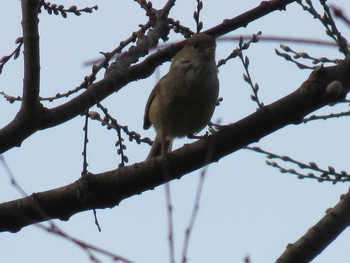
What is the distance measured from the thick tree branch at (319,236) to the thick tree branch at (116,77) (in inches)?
38.3

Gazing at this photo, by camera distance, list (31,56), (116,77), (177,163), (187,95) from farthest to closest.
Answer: (187,95)
(177,163)
(116,77)
(31,56)

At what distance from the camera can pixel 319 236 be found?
2.71 meters

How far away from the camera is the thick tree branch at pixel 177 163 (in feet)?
8.41

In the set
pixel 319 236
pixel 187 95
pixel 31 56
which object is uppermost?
pixel 187 95

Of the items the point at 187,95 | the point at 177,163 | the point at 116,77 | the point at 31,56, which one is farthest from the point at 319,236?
the point at 187,95

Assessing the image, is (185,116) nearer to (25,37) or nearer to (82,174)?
(82,174)

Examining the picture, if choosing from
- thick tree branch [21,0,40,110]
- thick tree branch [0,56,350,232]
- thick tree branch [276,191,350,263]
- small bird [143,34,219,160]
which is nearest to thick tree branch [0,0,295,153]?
thick tree branch [21,0,40,110]

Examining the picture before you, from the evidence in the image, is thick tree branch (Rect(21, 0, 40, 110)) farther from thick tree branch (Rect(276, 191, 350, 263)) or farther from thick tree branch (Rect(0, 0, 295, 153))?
thick tree branch (Rect(276, 191, 350, 263))

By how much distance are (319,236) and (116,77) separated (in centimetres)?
114

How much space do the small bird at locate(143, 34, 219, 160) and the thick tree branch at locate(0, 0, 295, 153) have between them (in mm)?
1654

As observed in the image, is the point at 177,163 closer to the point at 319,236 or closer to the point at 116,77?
the point at 116,77

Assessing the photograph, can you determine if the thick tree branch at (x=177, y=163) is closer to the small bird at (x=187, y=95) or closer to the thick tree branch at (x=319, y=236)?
the thick tree branch at (x=319, y=236)

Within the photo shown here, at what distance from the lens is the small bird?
503cm

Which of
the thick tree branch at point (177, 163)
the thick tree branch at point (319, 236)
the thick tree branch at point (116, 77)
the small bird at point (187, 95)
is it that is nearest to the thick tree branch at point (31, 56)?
the thick tree branch at point (116, 77)
